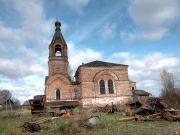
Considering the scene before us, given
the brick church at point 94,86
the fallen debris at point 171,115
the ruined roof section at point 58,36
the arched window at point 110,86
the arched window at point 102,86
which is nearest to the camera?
the fallen debris at point 171,115

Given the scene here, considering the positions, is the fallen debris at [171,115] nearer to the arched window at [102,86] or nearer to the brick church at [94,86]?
the brick church at [94,86]

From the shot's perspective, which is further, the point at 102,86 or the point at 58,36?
the point at 58,36

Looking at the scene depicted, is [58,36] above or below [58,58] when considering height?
above

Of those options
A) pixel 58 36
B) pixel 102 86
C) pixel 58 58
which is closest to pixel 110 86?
pixel 102 86

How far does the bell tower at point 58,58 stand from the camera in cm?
2936

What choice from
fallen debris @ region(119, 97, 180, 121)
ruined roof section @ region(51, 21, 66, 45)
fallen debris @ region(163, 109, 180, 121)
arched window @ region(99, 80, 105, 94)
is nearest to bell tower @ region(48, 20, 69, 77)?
ruined roof section @ region(51, 21, 66, 45)

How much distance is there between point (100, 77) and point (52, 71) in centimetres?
854

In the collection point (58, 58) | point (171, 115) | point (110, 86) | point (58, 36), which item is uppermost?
point (58, 36)

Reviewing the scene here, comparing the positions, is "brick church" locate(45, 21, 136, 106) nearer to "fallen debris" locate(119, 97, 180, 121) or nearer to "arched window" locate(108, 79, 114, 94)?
"arched window" locate(108, 79, 114, 94)

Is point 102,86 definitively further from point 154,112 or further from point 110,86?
point 154,112

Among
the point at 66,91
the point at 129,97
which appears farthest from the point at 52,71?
the point at 129,97

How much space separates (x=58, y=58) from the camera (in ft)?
97.8

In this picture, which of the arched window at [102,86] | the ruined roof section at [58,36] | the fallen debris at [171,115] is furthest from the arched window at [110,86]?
the fallen debris at [171,115]

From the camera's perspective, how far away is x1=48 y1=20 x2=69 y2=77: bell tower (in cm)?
2936
